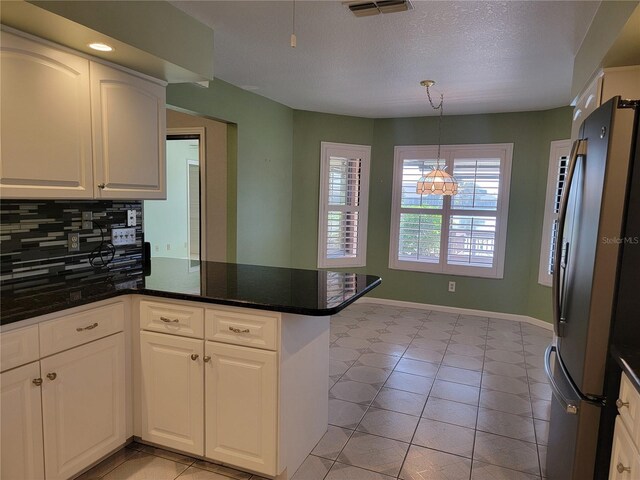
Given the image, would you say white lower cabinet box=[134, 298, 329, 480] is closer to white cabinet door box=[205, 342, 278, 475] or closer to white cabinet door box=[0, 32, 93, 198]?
white cabinet door box=[205, 342, 278, 475]

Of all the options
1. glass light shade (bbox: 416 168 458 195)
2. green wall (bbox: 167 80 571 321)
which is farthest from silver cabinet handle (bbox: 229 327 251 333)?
glass light shade (bbox: 416 168 458 195)

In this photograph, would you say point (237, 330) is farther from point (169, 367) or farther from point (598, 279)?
point (598, 279)

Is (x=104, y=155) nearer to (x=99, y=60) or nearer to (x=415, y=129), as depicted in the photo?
(x=99, y=60)

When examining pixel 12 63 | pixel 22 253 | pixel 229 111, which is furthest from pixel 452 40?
pixel 22 253

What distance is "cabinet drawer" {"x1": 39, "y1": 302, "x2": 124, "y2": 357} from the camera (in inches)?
69.9

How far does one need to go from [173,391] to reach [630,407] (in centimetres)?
195

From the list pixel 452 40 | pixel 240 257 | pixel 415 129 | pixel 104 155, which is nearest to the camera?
pixel 104 155

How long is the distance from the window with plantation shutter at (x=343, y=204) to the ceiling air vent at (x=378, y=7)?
3016mm

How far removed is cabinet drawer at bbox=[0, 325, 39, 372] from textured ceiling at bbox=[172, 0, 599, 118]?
187cm

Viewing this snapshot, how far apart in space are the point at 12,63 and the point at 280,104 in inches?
128

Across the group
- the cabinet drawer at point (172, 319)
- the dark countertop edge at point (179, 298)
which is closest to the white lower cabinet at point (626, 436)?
the dark countertop edge at point (179, 298)

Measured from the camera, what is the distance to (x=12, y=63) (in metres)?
1.84

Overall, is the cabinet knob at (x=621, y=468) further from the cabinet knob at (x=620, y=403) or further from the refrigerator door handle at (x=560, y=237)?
the refrigerator door handle at (x=560, y=237)

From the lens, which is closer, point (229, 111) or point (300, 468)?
point (300, 468)
